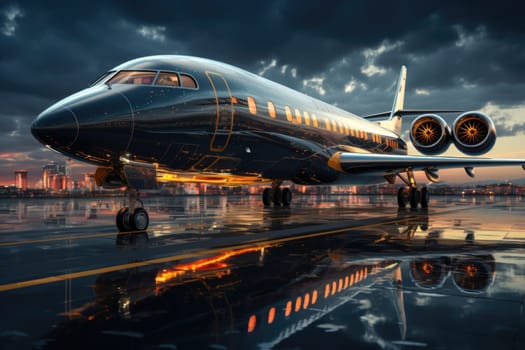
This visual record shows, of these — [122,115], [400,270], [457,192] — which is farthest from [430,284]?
[457,192]

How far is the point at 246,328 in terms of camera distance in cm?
356

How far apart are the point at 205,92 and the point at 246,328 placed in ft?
26.9

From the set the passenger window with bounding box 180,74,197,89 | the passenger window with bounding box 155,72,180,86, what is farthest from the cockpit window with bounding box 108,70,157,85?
the passenger window with bounding box 180,74,197,89

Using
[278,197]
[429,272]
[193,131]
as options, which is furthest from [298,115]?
[278,197]

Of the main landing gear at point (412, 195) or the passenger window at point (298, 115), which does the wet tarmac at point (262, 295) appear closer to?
the passenger window at point (298, 115)

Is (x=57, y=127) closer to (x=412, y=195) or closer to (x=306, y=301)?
(x=306, y=301)

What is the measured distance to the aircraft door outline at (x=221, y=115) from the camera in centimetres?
1125

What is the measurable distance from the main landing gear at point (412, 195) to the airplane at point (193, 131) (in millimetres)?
4521

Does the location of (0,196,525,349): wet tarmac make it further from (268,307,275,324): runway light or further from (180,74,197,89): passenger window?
(180,74,197,89): passenger window

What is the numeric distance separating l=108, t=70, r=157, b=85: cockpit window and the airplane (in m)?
0.02

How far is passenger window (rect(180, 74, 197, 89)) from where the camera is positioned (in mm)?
10766

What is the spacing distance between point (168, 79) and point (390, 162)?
10554mm

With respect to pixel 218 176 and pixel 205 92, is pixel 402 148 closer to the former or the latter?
pixel 218 176

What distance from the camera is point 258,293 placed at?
15.4ft
